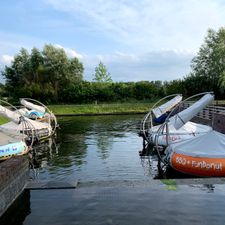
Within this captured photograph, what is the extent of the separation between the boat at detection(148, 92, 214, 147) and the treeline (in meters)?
50.0

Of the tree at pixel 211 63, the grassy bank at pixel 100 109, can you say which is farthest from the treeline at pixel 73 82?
the grassy bank at pixel 100 109

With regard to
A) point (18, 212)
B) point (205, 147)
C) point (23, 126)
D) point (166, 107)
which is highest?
point (166, 107)

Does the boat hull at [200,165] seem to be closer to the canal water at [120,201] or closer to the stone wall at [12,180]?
the canal water at [120,201]

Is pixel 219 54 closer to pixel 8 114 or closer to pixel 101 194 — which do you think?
pixel 8 114

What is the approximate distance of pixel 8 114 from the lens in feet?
86.6

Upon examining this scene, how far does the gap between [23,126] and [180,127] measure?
1141cm

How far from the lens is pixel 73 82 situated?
7669 centimetres

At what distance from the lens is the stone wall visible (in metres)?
9.95

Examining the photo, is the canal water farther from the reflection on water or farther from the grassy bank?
the grassy bank

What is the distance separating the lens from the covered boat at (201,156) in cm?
1402

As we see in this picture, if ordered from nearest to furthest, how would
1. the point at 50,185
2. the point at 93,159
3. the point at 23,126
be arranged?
the point at 50,185 < the point at 93,159 < the point at 23,126

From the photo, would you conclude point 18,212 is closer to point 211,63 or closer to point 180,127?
point 180,127

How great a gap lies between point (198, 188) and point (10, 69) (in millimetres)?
74314

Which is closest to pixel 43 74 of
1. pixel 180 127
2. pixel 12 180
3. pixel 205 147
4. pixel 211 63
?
pixel 211 63
